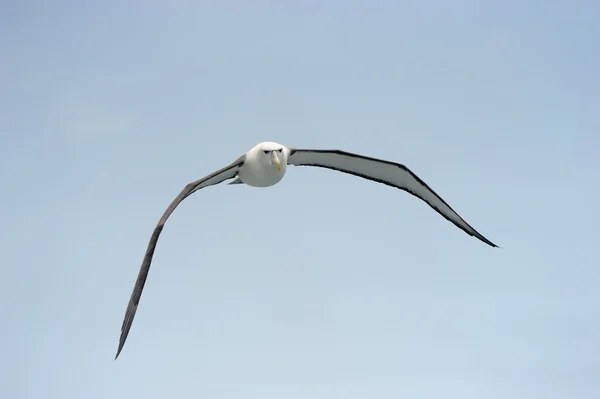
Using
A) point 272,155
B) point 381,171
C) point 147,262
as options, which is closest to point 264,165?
point 272,155

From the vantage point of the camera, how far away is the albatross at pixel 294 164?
14830 mm

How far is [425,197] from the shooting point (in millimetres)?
19219

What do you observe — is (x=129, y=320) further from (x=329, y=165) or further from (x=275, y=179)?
(x=329, y=165)

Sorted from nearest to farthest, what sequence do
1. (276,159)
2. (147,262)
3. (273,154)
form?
(147,262) < (276,159) < (273,154)

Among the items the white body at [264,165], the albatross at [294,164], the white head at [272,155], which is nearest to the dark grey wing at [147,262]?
the albatross at [294,164]

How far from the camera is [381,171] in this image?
18.9 meters

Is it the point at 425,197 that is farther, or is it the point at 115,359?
the point at 425,197

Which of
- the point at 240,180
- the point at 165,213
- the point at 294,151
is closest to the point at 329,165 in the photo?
the point at 294,151

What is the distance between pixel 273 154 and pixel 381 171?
3789 millimetres

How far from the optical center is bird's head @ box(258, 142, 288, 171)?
1647 cm

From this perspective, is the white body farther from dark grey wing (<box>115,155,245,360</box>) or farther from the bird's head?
dark grey wing (<box>115,155,245,360</box>)

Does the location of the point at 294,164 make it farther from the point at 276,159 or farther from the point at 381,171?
the point at 276,159

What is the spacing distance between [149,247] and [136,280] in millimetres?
717

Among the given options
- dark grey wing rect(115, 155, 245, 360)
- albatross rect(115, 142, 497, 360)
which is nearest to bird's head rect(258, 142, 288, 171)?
albatross rect(115, 142, 497, 360)
